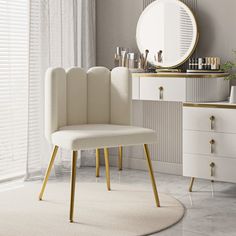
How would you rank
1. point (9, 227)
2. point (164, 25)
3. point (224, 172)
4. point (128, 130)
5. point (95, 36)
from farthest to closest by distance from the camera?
point (95, 36), point (164, 25), point (224, 172), point (128, 130), point (9, 227)

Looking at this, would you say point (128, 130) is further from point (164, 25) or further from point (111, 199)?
point (164, 25)

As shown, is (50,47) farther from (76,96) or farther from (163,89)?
(163,89)

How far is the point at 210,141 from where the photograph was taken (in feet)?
11.6

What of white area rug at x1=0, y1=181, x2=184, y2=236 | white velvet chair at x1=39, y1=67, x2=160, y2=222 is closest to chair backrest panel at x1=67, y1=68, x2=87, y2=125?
white velvet chair at x1=39, y1=67, x2=160, y2=222

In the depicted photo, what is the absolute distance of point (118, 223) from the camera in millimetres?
2922

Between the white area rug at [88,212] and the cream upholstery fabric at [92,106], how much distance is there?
40 cm

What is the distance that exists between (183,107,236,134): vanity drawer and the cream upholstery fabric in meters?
0.42

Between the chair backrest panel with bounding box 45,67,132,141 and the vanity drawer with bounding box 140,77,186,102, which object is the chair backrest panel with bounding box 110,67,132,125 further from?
the vanity drawer with bounding box 140,77,186,102

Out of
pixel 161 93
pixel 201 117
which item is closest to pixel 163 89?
pixel 161 93

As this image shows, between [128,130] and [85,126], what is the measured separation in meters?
0.33

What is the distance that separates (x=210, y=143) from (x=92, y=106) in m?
0.82

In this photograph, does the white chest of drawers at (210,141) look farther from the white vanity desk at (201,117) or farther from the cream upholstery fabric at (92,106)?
the cream upholstery fabric at (92,106)

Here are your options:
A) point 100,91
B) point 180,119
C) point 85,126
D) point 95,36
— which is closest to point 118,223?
point 85,126

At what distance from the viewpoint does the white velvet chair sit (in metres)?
3.19
